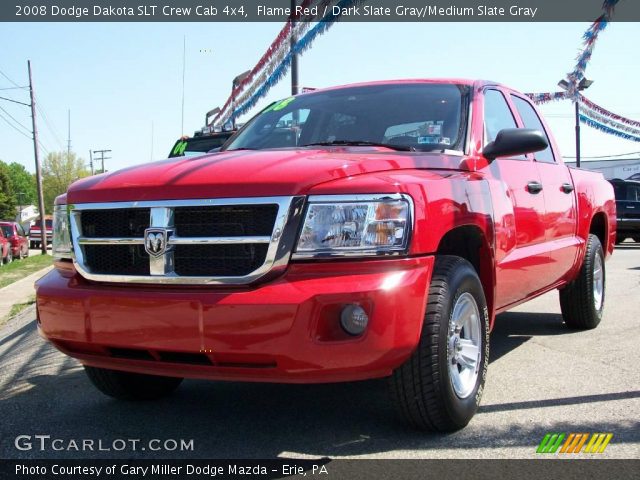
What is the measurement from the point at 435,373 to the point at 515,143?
1505mm

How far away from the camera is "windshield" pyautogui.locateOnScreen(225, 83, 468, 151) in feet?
13.4

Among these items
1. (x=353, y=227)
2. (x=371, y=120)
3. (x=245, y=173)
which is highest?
(x=371, y=120)

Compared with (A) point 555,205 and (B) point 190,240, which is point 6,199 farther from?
(B) point 190,240

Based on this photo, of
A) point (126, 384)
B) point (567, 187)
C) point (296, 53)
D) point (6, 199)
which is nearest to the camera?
point (126, 384)

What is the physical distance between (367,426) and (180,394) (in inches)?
54.4

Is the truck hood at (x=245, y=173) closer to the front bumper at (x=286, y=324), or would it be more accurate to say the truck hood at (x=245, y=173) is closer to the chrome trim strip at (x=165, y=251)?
the chrome trim strip at (x=165, y=251)

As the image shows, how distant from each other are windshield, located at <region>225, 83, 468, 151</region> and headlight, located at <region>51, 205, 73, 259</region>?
4.27 ft

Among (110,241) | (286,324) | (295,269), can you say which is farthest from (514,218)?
(110,241)

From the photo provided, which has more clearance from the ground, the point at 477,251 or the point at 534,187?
the point at 534,187

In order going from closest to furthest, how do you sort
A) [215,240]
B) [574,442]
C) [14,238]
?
[215,240] → [574,442] → [14,238]

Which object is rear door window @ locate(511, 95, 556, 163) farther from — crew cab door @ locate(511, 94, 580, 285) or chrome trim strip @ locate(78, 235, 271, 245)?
chrome trim strip @ locate(78, 235, 271, 245)

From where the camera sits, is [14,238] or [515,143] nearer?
[515,143]

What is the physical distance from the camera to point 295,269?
2.94 meters

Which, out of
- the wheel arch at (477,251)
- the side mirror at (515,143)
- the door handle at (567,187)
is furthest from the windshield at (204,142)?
the wheel arch at (477,251)
